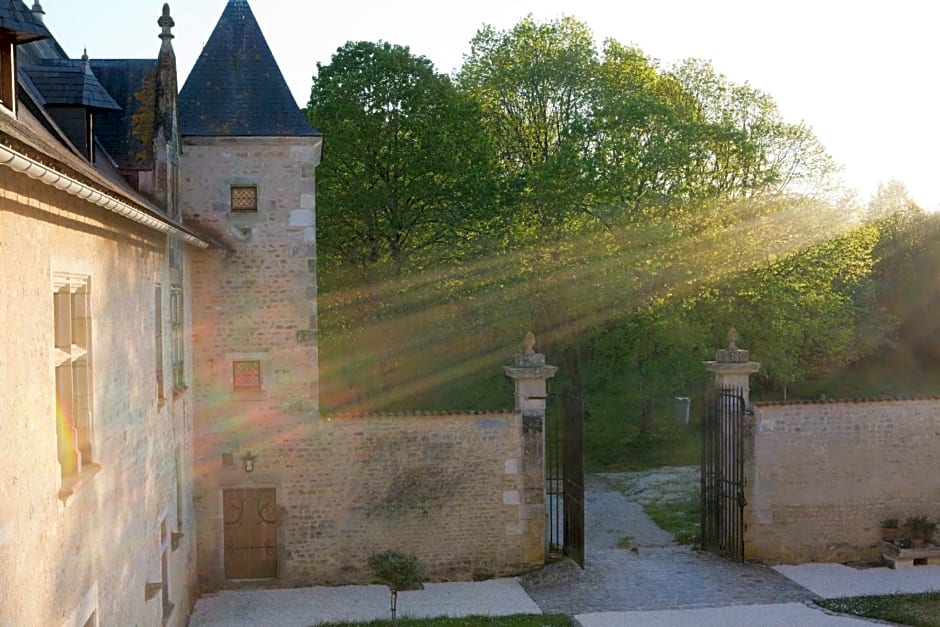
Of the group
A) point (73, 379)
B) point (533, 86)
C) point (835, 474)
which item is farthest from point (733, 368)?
point (533, 86)

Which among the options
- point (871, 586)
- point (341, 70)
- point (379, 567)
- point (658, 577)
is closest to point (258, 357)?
point (379, 567)

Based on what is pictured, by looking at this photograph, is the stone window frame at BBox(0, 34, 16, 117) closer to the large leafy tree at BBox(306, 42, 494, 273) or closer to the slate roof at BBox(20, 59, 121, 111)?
the slate roof at BBox(20, 59, 121, 111)

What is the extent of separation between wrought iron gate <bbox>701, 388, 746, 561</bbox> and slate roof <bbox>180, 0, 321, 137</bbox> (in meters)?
8.02

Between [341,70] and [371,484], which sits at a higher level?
[341,70]

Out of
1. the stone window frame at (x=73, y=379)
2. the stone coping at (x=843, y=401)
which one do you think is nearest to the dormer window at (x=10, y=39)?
the stone window frame at (x=73, y=379)

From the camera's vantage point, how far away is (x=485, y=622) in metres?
12.7

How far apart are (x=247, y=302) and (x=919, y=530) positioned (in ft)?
37.9

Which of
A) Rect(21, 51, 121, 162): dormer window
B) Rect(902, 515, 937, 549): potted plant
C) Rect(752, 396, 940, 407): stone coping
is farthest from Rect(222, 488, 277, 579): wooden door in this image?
Rect(902, 515, 937, 549): potted plant

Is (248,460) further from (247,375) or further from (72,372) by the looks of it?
(72,372)

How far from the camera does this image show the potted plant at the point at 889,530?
15688 mm

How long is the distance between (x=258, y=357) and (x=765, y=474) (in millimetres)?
8419

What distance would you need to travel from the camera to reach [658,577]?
15109 mm

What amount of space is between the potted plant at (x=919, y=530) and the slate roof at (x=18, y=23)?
1476 centimetres

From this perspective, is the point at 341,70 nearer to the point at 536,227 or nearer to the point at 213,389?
the point at 536,227
